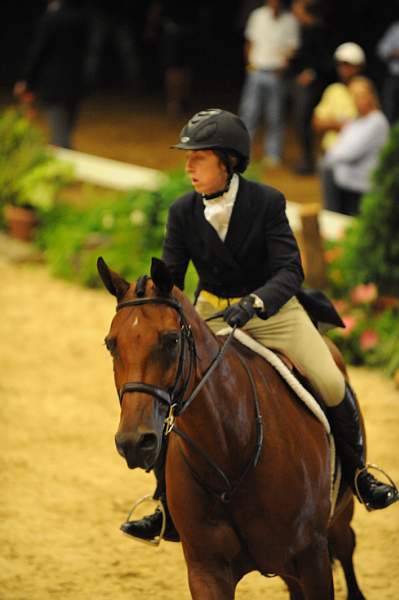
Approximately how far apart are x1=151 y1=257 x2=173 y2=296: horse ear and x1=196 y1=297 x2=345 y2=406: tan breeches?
3.18 ft

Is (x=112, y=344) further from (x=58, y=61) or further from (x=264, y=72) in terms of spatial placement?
(x=264, y=72)

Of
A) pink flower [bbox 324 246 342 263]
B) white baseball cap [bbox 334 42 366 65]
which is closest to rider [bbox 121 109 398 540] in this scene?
pink flower [bbox 324 246 342 263]

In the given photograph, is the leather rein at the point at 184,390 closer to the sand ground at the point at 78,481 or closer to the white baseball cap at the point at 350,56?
the sand ground at the point at 78,481

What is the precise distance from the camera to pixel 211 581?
15.5 feet

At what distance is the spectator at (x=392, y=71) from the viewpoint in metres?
14.8

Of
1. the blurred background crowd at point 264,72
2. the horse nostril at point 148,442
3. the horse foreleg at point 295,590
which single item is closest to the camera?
the horse nostril at point 148,442

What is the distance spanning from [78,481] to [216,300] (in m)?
2.80

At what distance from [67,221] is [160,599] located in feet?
24.6

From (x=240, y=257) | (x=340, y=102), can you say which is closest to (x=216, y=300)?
(x=240, y=257)

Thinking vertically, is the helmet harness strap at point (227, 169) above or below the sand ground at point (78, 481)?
above

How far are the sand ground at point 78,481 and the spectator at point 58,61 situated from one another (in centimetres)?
483

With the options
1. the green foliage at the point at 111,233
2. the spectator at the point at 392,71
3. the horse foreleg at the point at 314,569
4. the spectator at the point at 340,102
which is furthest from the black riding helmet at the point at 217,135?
the spectator at the point at 392,71

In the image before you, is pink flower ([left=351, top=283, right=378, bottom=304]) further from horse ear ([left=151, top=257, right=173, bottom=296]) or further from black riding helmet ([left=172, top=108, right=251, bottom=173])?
horse ear ([left=151, top=257, right=173, bottom=296])

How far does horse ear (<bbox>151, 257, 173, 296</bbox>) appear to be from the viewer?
412 centimetres
